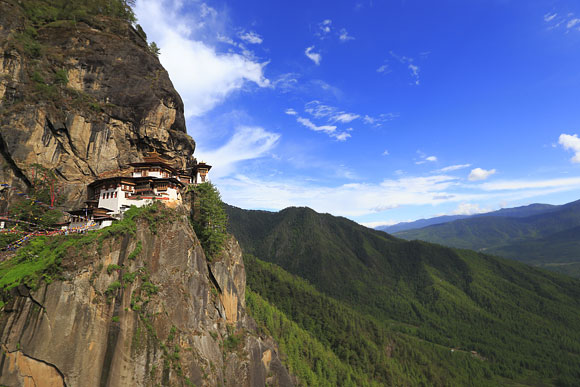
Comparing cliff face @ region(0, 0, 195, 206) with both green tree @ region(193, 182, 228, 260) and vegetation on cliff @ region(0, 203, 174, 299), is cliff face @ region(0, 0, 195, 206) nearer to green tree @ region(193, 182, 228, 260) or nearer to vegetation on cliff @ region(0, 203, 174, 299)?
green tree @ region(193, 182, 228, 260)

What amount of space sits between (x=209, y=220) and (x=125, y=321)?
66.8ft

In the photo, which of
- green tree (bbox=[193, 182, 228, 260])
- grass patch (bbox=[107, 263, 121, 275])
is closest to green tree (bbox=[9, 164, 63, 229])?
grass patch (bbox=[107, 263, 121, 275])

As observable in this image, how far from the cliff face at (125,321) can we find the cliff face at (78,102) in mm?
20077

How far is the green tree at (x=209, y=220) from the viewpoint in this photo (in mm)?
47562

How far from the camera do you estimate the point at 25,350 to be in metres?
26.3

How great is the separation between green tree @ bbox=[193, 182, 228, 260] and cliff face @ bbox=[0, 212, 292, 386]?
4715mm

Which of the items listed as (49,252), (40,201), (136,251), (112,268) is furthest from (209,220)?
(40,201)

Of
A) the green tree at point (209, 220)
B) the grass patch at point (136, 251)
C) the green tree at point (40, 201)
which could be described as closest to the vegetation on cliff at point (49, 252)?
the grass patch at point (136, 251)

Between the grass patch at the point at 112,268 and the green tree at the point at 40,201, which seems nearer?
the grass patch at the point at 112,268

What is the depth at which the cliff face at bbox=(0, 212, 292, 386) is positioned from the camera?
26859 mm

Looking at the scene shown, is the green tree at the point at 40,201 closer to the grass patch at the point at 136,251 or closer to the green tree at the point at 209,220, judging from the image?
the grass patch at the point at 136,251

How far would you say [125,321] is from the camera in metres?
30.7

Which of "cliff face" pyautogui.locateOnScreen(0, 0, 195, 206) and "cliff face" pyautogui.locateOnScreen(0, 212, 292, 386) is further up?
"cliff face" pyautogui.locateOnScreen(0, 0, 195, 206)

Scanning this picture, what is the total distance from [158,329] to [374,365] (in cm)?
11574
